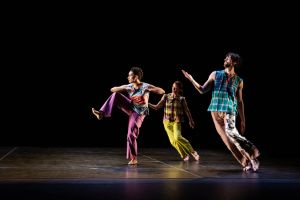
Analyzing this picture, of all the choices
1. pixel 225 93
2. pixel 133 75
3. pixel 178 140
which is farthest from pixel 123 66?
pixel 225 93

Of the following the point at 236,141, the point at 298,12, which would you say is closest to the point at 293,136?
the point at 298,12

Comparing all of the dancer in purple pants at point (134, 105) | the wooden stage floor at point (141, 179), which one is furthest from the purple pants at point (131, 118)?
the wooden stage floor at point (141, 179)

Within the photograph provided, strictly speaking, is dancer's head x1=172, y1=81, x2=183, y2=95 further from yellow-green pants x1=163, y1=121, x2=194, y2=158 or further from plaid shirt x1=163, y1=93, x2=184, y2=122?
yellow-green pants x1=163, y1=121, x2=194, y2=158

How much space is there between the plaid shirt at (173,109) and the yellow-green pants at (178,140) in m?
0.08

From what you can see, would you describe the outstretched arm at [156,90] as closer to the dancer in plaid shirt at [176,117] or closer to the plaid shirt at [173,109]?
the dancer in plaid shirt at [176,117]

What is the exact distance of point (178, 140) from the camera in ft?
24.1

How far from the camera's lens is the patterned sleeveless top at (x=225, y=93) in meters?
5.79

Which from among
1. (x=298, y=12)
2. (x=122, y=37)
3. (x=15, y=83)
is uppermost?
(x=298, y=12)

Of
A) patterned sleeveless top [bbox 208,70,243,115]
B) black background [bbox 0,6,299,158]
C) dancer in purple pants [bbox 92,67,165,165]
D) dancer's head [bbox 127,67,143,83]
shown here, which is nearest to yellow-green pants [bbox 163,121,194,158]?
dancer in purple pants [bbox 92,67,165,165]

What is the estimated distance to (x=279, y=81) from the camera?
37.3 ft

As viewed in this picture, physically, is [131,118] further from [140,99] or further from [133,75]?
[133,75]

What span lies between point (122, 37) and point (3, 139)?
3.59 m

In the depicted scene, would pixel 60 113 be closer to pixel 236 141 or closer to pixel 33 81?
pixel 33 81

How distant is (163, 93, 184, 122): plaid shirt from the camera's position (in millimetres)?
7418
